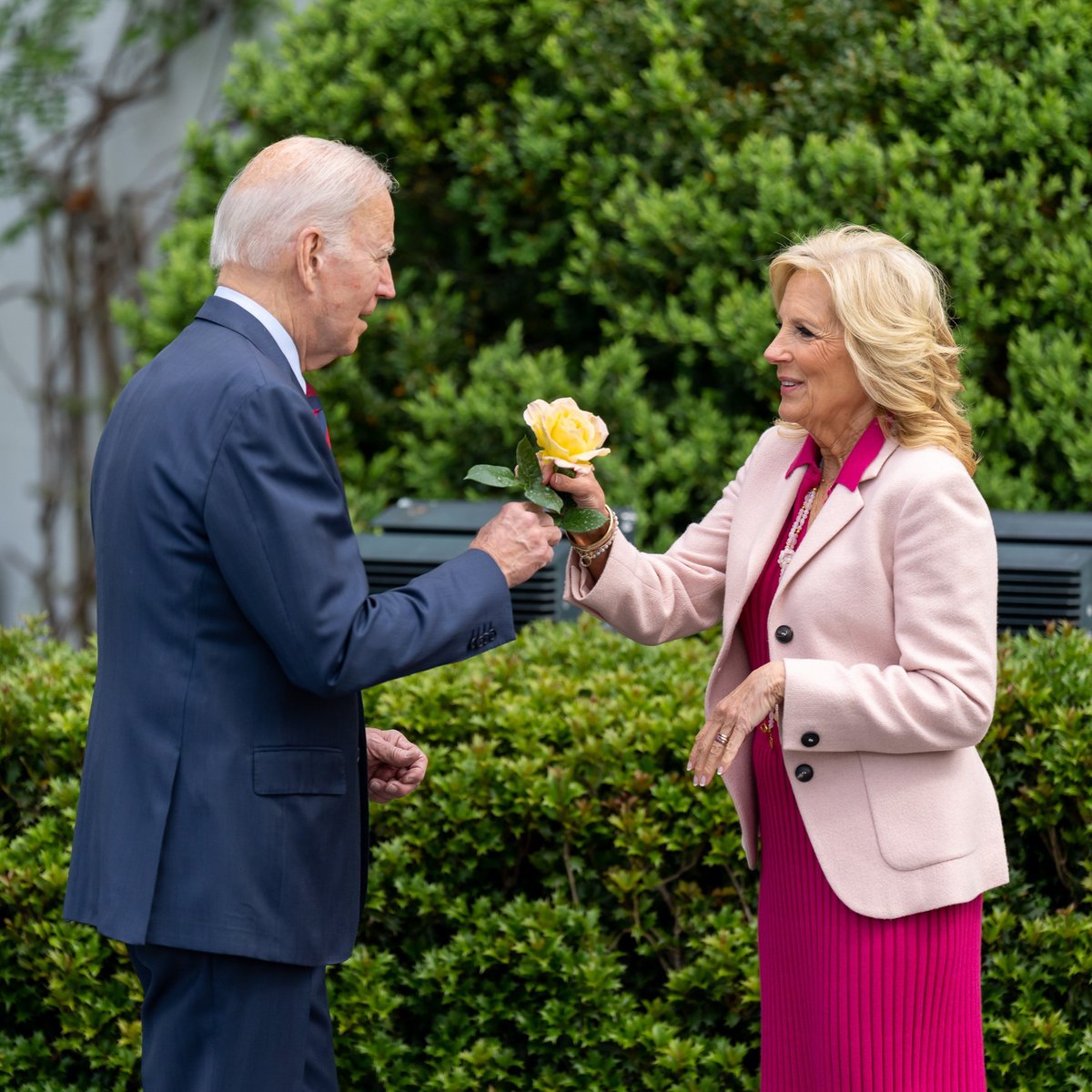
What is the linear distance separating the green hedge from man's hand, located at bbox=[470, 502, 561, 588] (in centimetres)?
107

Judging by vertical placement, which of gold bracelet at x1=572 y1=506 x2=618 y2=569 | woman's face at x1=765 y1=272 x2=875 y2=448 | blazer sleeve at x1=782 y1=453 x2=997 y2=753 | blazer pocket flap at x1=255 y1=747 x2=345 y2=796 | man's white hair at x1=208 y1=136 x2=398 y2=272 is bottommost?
blazer pocket flap at x1=255 y1=747 x2=345 y2=796

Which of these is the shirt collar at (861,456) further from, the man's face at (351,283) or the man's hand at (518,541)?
the man's face at (351,283)

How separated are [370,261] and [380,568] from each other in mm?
2413

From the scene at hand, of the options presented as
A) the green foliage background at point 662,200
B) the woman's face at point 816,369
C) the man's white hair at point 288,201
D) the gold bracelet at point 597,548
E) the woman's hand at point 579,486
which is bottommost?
the gold bracelet at point 597,548

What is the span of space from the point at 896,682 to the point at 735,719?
29 centimetres

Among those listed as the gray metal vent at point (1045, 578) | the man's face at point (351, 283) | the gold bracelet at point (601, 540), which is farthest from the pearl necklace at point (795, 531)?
the gray metal vent at point (1045, 578)

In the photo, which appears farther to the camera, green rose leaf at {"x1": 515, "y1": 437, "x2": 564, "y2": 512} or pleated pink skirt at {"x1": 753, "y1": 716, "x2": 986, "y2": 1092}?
green rose leaf at {"x1": 515, "y1": 437, "x2": 564, "y2": 512}

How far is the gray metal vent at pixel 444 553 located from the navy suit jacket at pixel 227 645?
234cm

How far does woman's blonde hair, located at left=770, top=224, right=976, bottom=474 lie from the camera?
9.06 ft

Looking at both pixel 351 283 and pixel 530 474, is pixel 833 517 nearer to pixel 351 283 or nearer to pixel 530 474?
pixel 530 474

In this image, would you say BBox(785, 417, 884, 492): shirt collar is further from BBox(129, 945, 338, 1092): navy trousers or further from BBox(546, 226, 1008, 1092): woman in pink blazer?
BBox(129, 945, 338, 1092): navy trousers

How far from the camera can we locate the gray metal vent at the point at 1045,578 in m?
4.64

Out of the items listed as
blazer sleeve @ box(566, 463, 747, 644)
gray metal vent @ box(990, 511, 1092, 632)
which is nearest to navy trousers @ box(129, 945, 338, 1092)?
blazer sleeve @ box(566, 463, 747, 644)

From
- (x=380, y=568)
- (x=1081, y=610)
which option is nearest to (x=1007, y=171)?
(x=1081, y=610)
